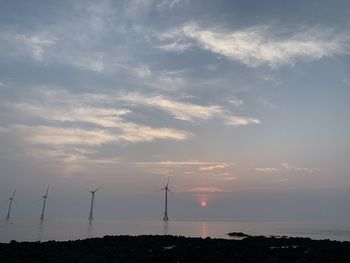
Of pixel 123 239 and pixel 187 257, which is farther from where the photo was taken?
pixel 123 239

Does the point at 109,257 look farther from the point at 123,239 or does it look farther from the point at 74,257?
the point at 123,239

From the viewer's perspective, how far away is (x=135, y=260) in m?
57.8

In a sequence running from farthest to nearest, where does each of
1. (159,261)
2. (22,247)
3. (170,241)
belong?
(170,241) < (22,247) < (159,261)

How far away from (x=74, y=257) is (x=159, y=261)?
463 inches

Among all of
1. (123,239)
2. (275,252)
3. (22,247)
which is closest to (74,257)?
(22,247)

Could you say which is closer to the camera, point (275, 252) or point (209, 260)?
point (209, 260)

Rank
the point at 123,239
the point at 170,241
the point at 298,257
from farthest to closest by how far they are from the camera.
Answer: the point at 123,239 → the point at 170,241 → the point at 298,257

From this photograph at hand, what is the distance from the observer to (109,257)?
6016 centimetres

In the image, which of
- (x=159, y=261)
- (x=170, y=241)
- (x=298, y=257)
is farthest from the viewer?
(x=170, y=241)

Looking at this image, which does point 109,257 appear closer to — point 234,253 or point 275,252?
point 234,253

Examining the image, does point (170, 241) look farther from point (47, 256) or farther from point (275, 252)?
point (47, 256)

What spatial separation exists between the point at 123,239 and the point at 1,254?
35492 mm

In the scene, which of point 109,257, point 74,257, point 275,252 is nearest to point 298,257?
point 275,252

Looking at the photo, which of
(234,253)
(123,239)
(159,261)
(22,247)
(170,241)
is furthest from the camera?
(123,239)
